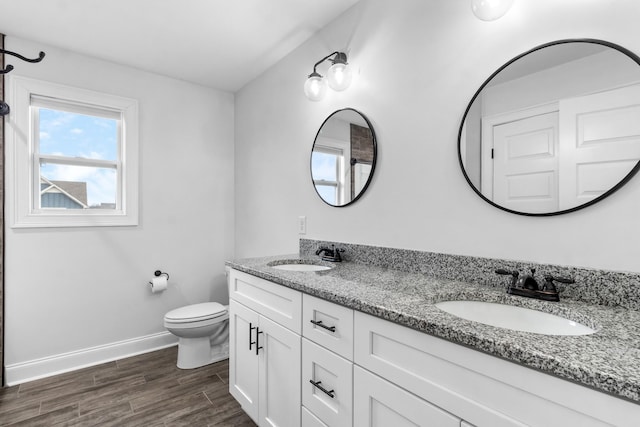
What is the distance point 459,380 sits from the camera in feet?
2.59

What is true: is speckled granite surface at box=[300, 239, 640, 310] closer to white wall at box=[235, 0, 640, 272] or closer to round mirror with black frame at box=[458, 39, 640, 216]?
white wall at box=[235, 0, 640, 272]

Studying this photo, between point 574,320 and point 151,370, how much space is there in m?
2.70

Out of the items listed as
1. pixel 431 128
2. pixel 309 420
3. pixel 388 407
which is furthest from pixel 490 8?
pixel 309 420

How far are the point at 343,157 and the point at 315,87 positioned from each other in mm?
497

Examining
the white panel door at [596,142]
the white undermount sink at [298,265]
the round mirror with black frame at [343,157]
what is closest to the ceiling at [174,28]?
the round mirror with black frame at [343,157]

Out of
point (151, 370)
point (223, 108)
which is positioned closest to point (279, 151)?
point (223, 108)

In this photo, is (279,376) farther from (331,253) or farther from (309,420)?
(331,253)

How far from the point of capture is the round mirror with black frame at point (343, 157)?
186 centimetres

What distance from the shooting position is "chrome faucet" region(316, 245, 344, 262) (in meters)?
1.98

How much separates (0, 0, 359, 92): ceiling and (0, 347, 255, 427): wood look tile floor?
7.84 ft

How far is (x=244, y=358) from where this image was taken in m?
1.78

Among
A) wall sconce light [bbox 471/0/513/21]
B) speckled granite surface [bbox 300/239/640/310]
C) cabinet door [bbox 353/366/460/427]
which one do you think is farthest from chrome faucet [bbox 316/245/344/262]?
wall sconce light [bbox 471/0/513/21]

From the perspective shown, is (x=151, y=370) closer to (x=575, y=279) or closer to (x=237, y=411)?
(x=237, y=411)

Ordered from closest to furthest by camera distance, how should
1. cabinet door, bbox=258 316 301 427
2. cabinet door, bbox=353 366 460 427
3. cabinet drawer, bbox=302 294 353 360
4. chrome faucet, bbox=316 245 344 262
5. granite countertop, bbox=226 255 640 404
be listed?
granite countertop, bbox=226 255 640 404 → cabinet door, bbox=353 366 460 427 → cabinet drawer, bbox=302 294 353 360 → cabinet door, bbox=258 316 301 427 → chrome faucet, bbox=316 245 344 262
